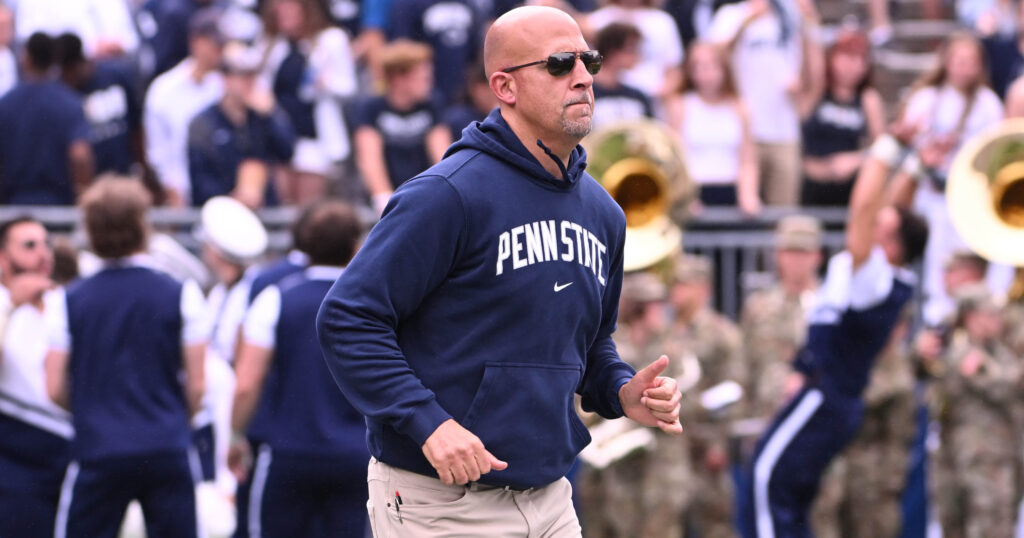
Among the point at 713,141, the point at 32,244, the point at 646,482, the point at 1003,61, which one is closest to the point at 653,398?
the point at 32,244

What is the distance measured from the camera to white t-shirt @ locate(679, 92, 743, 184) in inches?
384

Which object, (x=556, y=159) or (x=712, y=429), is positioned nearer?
(x=556, y=159)

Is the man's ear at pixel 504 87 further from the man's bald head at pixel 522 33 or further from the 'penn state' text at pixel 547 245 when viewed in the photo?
the 'penn state' text at pixel 547 245

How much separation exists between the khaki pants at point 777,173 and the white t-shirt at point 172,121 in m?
3.44

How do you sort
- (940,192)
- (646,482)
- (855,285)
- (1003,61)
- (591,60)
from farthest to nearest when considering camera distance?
(1003,61) → (940,192) → (646,482) → (855,285) → (591,60)

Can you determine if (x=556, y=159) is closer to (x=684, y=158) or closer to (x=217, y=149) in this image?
(x=684, y=158)

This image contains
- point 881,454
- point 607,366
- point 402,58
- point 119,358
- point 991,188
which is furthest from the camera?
point 402,58

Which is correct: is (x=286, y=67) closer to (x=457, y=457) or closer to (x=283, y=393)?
(x=283, y=393)

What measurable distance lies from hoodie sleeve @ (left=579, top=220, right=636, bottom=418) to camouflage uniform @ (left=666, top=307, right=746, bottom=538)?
4.02 m

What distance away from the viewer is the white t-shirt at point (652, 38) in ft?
33.9

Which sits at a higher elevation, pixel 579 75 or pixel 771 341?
pixel 579 75

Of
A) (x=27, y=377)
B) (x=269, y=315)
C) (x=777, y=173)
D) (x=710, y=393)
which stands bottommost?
(x=710, y=393)

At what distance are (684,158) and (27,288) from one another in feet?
11.0

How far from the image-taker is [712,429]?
26.8ft
